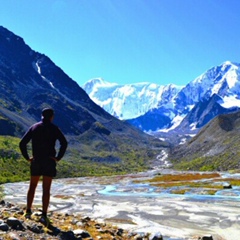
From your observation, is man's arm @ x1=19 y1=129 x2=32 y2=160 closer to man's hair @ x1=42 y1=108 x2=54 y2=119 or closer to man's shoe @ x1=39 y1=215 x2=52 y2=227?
man's hair @ x1=42 y1=108 x2=54 y2=119

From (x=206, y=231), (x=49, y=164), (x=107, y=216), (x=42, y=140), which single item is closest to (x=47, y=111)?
(x=42, y=140)

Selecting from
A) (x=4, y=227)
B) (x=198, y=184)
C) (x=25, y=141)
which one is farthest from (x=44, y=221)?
(x=198, y=184)

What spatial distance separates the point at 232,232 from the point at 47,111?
1294 inches

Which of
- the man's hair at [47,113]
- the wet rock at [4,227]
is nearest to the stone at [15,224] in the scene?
the wet rock at [4,227]

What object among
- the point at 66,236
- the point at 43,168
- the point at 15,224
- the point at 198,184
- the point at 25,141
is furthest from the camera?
the point at 198,184

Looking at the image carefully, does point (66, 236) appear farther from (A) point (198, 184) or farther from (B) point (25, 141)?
(A) point (198, 184)

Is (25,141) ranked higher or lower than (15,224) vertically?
higher

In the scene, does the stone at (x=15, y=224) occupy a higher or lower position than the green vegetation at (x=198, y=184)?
higher

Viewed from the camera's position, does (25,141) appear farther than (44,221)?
Yes

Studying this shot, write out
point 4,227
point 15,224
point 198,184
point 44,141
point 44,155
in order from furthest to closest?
point 198,184, point 44,141, point 44,155, point 15,224, point 4,227

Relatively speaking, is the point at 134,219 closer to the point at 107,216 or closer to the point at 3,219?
the point at 107,216

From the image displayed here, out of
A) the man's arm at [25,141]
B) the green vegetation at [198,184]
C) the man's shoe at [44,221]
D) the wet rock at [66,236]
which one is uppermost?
the man's arm at [25,141]

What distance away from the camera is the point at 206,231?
42312mm

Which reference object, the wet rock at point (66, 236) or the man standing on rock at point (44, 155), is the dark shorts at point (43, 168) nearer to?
the man standing on rock at point (44, 155)
